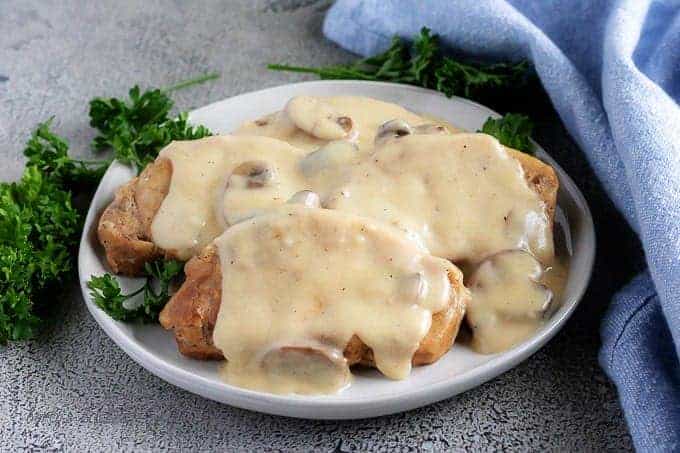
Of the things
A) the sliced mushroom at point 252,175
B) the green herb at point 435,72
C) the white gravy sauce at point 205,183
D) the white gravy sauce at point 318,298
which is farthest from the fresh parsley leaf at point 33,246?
the green herb at point 435,72

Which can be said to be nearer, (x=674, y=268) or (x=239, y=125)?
(x=674, y=268)

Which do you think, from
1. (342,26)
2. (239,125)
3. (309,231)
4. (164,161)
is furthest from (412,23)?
(309,231)

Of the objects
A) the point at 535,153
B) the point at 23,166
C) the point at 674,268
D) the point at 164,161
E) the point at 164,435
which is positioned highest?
the point at 674,268

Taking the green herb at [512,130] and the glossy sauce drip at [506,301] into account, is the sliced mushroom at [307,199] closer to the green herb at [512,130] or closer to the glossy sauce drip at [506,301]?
the glossy sauce drip at [506,301]

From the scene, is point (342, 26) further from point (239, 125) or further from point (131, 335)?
point (131, 335)

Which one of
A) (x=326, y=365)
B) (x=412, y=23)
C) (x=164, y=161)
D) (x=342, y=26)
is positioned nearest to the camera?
(x=326, y=365)
